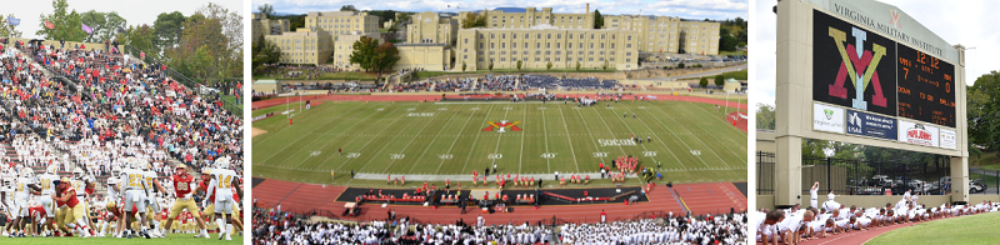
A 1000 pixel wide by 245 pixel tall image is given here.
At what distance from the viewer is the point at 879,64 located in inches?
434

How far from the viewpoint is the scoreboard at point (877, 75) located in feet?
31.8

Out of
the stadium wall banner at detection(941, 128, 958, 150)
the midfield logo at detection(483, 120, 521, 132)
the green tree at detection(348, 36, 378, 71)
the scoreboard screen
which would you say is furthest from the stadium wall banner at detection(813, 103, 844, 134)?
the green tree at detection(348, 36, 378, 71)

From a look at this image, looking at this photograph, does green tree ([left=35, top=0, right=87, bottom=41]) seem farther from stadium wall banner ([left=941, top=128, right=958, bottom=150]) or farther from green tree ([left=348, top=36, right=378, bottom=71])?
stadium wall banner ([left=941, top=128, right=958, bottom=150])

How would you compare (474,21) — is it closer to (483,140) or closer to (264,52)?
(264,52)

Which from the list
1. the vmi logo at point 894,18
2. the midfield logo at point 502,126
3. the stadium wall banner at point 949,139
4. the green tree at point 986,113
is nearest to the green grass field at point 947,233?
the stadium wall banner at point 949,139

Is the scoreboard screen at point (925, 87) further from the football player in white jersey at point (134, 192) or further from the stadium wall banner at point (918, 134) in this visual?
the football player in white jersey at point (134, 192)

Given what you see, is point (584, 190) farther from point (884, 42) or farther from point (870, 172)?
point (870, 172)

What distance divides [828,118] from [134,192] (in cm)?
1179

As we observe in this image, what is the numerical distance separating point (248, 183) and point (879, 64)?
11.6m

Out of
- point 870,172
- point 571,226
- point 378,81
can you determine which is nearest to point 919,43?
point 571,226

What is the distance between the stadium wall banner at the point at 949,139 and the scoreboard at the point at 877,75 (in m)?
0.20

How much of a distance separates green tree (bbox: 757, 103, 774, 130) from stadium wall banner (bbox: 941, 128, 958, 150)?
658 inches

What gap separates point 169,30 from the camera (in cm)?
2244

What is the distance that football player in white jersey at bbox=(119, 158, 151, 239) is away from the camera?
9414mm
